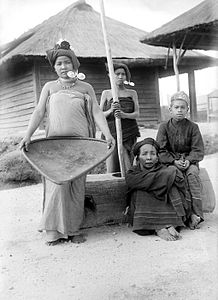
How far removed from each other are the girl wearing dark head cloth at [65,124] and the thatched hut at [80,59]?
5805 mm

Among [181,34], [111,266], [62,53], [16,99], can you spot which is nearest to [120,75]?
[62,53]

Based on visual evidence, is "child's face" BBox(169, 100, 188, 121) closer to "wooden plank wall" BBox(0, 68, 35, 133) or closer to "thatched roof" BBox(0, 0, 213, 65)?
"thatched roof" BBox(0, 0, 213, 65)

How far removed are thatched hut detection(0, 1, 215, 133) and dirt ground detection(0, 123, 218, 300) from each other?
622 cm

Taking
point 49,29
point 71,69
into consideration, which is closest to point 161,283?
point 71,69

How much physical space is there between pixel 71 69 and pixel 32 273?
56.0 inches

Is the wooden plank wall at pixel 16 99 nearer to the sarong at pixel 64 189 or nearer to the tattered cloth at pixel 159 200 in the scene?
the sarong at pixel 64 189

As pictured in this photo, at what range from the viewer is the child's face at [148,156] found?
9.68 feet

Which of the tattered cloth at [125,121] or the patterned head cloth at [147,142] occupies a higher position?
the tattered cloth at [125,121]

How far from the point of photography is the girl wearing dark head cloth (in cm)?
276

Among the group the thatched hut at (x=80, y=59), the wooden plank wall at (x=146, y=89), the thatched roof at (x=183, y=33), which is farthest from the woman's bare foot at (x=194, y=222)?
the wooden plank wall at (x=146, y=89)

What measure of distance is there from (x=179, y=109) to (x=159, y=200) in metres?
0.71

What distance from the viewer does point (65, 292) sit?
1.92 metres

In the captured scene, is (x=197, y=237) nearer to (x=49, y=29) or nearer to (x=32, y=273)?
(x=32, y=273)

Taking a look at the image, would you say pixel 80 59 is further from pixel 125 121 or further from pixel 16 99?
pixel 125 121
